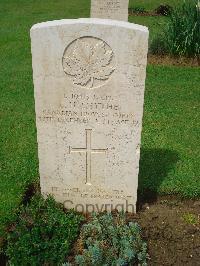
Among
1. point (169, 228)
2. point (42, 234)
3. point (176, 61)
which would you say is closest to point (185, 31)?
point (176, 61)

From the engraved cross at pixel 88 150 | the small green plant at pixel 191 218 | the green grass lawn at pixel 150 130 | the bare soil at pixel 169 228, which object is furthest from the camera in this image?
the green grass lawn at pixel 150 130

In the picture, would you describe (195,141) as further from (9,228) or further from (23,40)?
(23,40)

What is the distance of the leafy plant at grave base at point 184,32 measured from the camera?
1047cm

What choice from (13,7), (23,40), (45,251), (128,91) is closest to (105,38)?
(128,91)

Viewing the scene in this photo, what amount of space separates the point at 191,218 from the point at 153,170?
109 centimetres

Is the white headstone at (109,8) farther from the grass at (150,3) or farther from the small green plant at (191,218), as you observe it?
the grass at (150,3)

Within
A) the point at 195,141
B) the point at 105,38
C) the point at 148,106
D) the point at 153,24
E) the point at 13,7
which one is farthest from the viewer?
the point at 13,7

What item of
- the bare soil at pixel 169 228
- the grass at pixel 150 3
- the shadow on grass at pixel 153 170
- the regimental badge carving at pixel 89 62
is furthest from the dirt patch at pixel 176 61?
the regimental badge carving at pixel 89 62

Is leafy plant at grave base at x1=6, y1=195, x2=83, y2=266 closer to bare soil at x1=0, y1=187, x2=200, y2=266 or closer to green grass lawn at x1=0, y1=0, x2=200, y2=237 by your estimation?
bare soil at x1=0, y1=187, x2=200, y2=266

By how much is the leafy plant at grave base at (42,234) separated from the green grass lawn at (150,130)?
0.30 metres

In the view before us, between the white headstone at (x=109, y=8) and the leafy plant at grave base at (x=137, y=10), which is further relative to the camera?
the leafy plant at grave base at (x=137, y=10)

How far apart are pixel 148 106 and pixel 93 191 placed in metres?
3.53

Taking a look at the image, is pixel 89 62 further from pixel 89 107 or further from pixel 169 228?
pixel 169 228

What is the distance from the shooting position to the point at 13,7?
17172 mm
